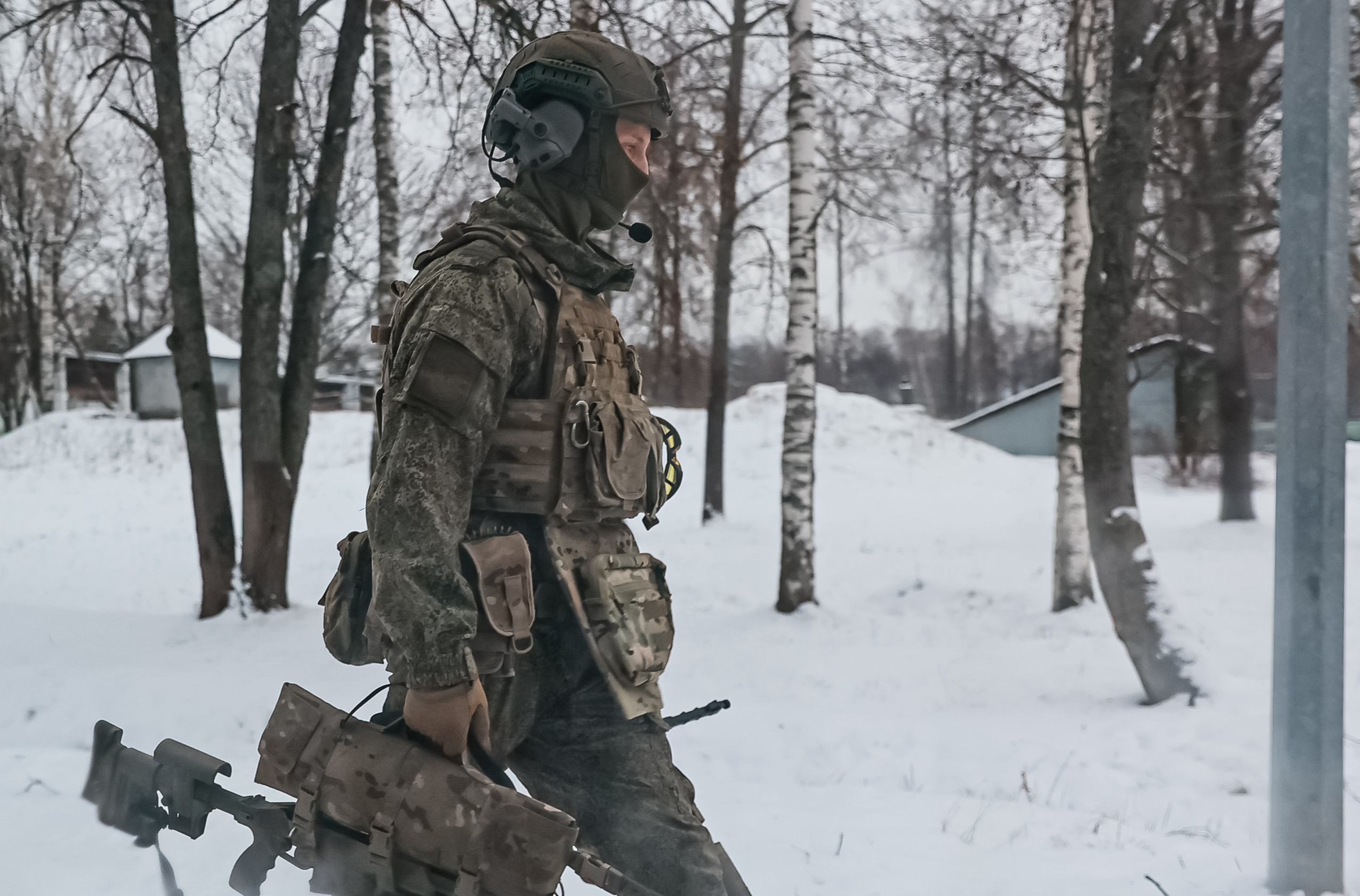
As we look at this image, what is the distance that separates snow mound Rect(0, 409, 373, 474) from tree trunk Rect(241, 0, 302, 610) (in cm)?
1245

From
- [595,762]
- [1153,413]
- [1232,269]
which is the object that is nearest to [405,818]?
[595,762]

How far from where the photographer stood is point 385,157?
8.98m

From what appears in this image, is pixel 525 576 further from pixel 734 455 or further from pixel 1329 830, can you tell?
pixel 734 455

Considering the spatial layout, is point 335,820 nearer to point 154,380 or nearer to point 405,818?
point 405,818

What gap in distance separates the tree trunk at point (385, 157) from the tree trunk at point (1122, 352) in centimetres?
559

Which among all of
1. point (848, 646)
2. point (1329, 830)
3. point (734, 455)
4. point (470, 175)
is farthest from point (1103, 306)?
point (734, 455)

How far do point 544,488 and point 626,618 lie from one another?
31 centimetres

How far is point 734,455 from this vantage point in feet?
65.0

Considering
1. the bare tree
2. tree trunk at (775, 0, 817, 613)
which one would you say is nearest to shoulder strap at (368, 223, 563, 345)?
the bare tree

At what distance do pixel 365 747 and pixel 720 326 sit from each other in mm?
11620

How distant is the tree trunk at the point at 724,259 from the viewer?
1137 centimetres

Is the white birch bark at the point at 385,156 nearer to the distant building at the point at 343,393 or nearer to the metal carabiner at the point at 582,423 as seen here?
the metal carabiner at the point at 582,423

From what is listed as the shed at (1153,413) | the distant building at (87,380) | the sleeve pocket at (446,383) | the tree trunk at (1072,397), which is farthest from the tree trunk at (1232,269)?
the distant building at (87,380)

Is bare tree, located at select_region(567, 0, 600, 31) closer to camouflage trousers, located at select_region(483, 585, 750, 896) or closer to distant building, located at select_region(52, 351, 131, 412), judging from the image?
camouflage trousers, located at select_region(483, 585, 750, 896)
